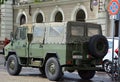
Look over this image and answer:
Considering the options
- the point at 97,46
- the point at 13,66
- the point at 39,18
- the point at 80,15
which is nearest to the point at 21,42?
the point at 13,66

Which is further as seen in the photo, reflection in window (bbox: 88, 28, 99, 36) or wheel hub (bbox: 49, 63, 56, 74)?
reflection in window (bbox: 88, 28, 99, 36)

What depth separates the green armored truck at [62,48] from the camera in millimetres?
15625

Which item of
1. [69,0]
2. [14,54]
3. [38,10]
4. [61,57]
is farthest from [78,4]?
[61,57]

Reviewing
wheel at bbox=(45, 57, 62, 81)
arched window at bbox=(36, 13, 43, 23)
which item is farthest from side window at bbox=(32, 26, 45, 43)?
arched window at bbox=(36, 13, 43, 23)

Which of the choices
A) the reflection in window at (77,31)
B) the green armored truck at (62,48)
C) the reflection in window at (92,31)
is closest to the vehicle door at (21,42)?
the green armored truck at (62,48)

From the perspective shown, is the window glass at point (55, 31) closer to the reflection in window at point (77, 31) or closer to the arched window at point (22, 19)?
the reflection in window at point (77, 31)

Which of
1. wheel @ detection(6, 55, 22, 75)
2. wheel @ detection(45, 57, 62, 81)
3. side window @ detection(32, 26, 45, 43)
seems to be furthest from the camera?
wheel @ detection(6, 55, 22, 75)

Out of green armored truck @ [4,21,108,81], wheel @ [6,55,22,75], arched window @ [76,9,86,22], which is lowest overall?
wheel @ [6,55,22,75]

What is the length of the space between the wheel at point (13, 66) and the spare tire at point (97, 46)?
146 inches

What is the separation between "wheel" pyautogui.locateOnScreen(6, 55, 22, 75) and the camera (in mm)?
17844

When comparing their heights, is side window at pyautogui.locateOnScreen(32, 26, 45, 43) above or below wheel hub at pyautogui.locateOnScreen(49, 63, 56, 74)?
above

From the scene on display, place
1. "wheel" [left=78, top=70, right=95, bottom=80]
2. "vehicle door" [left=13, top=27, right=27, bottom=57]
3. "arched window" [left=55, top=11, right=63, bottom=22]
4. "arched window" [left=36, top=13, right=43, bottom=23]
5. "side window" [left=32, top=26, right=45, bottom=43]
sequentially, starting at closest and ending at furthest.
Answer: "side window" [left=32, top=26, right=45, bottom=43]
"wheel" [left=78, top=70, right=95, bottom=80]
"vehicle door" [left=13, top=27, right=27, bottom=57]
"arched window" [left=55, top=11, right=63, bottom=22]
"arched window" [left=36, top=13, right=43, bottom=23]

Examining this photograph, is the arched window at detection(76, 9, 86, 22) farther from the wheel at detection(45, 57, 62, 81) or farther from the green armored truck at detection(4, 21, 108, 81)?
the wheel at detection(45, 57, 62, 81)

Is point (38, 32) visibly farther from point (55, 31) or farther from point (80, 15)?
point (80, 15)
